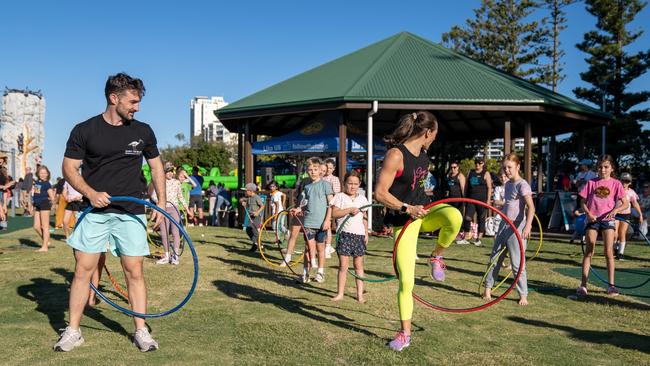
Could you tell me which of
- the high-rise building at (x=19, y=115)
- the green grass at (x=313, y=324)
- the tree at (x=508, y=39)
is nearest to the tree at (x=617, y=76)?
the tree at (x=508, y=39)

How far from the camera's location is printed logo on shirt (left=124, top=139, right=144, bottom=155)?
5129mm

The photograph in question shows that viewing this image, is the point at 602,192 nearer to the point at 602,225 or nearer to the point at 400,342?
the point at 602,225

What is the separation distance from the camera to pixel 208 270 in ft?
33.0

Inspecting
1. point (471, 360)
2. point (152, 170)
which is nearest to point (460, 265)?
point (471, 360)

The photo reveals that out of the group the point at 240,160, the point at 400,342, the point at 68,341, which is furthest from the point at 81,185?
the point at 240,160

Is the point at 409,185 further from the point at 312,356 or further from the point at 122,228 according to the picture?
the point at 122,228

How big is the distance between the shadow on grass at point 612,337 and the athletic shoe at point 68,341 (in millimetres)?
4875

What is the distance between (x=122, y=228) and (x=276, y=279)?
4346mm

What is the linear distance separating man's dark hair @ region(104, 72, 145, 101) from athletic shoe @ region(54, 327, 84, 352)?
220 centimetres

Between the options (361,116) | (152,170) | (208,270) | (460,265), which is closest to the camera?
(152,170)

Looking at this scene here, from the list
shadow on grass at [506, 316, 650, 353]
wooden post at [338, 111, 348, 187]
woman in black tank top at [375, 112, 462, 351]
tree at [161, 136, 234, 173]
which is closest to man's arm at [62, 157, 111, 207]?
woman in black tank top at [375, 112, 462, 351]

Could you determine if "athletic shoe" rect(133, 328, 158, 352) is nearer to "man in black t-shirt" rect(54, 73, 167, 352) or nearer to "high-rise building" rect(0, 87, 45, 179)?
"man in black t-shirt" rect(54, 73, 167, 352)

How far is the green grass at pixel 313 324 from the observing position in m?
5.02

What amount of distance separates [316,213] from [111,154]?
440 cm
